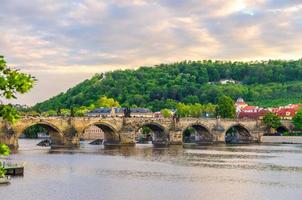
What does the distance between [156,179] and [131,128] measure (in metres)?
52.9

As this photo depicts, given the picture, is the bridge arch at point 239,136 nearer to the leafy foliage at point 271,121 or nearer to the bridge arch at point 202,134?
the leafy foliage at point 271,121

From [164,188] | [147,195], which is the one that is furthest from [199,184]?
[147,195]

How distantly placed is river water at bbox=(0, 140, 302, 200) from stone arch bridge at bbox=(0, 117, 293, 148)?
1868 cm

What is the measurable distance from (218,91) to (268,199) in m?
151

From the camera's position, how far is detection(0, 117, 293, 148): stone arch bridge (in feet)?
276

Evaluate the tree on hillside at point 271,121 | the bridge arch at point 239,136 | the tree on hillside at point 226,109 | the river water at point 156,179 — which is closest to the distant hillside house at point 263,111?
the tree on hillside at point 226,109

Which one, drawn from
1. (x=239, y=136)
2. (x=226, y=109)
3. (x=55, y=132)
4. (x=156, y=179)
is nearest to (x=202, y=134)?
(x=239, y=136)

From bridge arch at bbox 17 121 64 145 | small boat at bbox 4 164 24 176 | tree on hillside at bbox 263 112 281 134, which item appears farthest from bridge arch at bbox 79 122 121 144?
small boat at bbox 4 164 24 176

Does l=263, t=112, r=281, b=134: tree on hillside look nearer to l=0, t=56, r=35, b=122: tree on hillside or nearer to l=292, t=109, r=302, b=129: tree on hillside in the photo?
l=292, t=109, r=302, b=129: tree on hillside

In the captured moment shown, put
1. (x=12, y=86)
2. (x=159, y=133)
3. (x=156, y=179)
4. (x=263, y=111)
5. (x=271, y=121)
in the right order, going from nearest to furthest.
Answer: (x=12, y=86) → (x=156, y=179) → (x=159, y=133) → (x=271, y=121) → (x=263, y=111)

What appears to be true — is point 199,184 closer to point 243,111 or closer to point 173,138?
point 173,138

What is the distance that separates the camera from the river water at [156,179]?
Answer: 37812mm

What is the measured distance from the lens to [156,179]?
4584 cm

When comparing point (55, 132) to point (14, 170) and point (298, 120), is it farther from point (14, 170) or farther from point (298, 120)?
point (298, 120)
